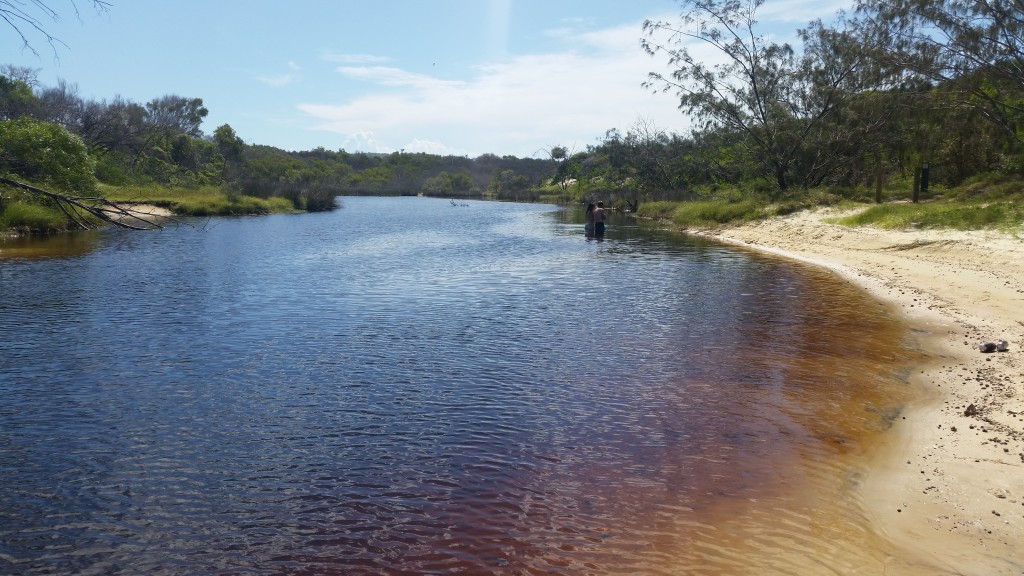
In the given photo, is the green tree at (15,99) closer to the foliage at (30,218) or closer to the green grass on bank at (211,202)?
the green grass on bank at (211,202)

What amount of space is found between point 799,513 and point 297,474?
586cm

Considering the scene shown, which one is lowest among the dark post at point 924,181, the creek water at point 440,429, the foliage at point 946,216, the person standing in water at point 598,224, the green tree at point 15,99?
the creek water at point 440,429

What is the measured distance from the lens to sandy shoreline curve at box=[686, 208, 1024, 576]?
6.54 meters

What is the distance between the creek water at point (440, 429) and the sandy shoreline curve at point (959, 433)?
1.23 ft

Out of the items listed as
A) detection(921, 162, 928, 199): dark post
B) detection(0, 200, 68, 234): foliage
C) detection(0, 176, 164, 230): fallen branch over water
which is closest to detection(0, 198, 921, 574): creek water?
detection(0, 176, 164, 230): fallen branch over water

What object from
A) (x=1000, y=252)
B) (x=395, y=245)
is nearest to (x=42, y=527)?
(x=1000, y=252)

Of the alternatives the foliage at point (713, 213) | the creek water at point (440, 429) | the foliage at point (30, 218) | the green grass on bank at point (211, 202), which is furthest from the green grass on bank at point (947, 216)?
the green grass on bank at point (211, 202)

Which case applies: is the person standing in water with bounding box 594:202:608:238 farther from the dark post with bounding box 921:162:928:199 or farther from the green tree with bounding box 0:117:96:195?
the green tree with bounding box 0:117:96:195

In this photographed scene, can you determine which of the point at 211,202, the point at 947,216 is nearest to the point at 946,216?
the point at 947,216

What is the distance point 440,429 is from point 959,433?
22.9 ft

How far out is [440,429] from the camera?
9.94 m

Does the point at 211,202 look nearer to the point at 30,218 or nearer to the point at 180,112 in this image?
the point at 30,218

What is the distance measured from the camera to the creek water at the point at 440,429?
684 cm

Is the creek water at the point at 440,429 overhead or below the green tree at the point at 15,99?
below
